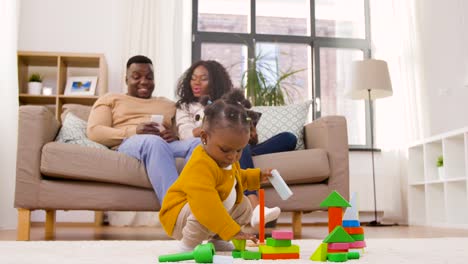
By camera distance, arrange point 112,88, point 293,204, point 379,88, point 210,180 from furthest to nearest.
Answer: point 112,88
point 379,88
point 293,204
point 210,180

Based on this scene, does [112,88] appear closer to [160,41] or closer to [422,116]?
[160,41]

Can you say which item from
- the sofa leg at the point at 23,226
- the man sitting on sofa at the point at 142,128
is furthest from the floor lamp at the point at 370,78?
the sofa leg at the point at 23,226

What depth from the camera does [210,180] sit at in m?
1.36

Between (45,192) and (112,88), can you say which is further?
(112,88)

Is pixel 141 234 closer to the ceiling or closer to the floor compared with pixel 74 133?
closer to the floor

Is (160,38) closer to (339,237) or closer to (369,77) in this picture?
(369,77)

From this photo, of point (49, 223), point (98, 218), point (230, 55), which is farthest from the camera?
point (230, 55)

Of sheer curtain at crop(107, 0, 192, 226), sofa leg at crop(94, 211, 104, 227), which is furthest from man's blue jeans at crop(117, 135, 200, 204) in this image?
sheer curtain at crop(107, 0, 192, 226)

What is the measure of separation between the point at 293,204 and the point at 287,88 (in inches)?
91.5

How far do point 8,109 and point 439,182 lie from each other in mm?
3053

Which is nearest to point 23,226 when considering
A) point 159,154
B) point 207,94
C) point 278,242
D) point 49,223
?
point 49,223

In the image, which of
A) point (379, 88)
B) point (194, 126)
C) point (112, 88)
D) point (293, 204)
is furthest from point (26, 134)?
point (379, 88)

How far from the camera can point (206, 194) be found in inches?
52.7

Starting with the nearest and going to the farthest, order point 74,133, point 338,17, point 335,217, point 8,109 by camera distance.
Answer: point 335,217 < point 74,133 < point 8,109 < point 338,17
